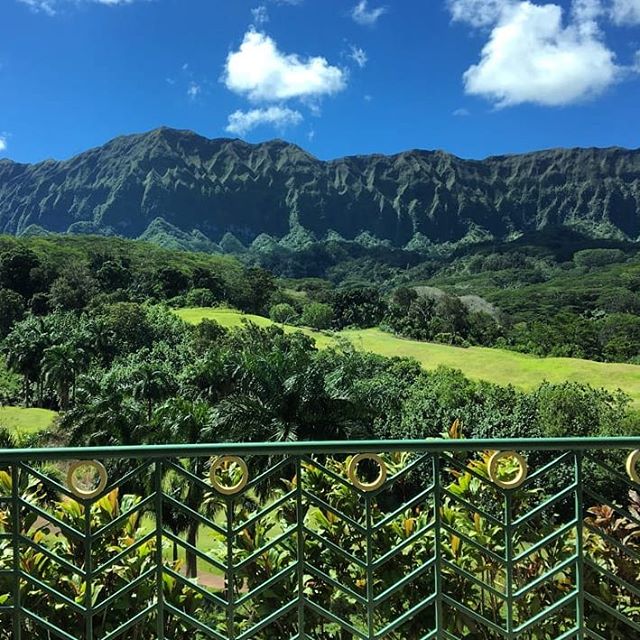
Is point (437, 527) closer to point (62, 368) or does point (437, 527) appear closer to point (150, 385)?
point (150, 385)

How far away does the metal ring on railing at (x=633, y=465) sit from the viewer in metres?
1.88

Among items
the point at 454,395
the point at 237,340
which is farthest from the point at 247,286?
the point at 454,395

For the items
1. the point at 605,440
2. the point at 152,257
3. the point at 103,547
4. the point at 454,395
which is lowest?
the point at 454,395

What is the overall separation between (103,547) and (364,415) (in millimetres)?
19371

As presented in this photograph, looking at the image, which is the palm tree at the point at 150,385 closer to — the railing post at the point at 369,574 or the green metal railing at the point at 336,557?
the green metal railing at the point at 336,557

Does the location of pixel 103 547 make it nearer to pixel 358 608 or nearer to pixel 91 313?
pixel 358 608

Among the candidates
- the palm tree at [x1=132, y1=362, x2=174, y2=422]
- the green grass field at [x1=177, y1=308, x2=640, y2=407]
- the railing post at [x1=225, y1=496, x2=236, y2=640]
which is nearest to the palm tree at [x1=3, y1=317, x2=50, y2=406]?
the palm tree at [x1=132, y1=362, x2=174, y2=422]

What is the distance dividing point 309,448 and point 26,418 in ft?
136

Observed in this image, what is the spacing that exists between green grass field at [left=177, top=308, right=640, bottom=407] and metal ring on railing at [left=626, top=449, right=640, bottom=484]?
143 ft

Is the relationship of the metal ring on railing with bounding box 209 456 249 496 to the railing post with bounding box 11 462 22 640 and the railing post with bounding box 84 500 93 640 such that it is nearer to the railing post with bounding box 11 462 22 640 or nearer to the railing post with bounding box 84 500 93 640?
the railing post with bounding box 84 500 93 640

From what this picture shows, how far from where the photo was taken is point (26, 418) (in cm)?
3903

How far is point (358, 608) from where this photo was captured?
249 centimetres

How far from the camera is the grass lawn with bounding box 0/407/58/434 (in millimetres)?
37094

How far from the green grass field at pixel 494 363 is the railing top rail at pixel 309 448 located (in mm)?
43687
